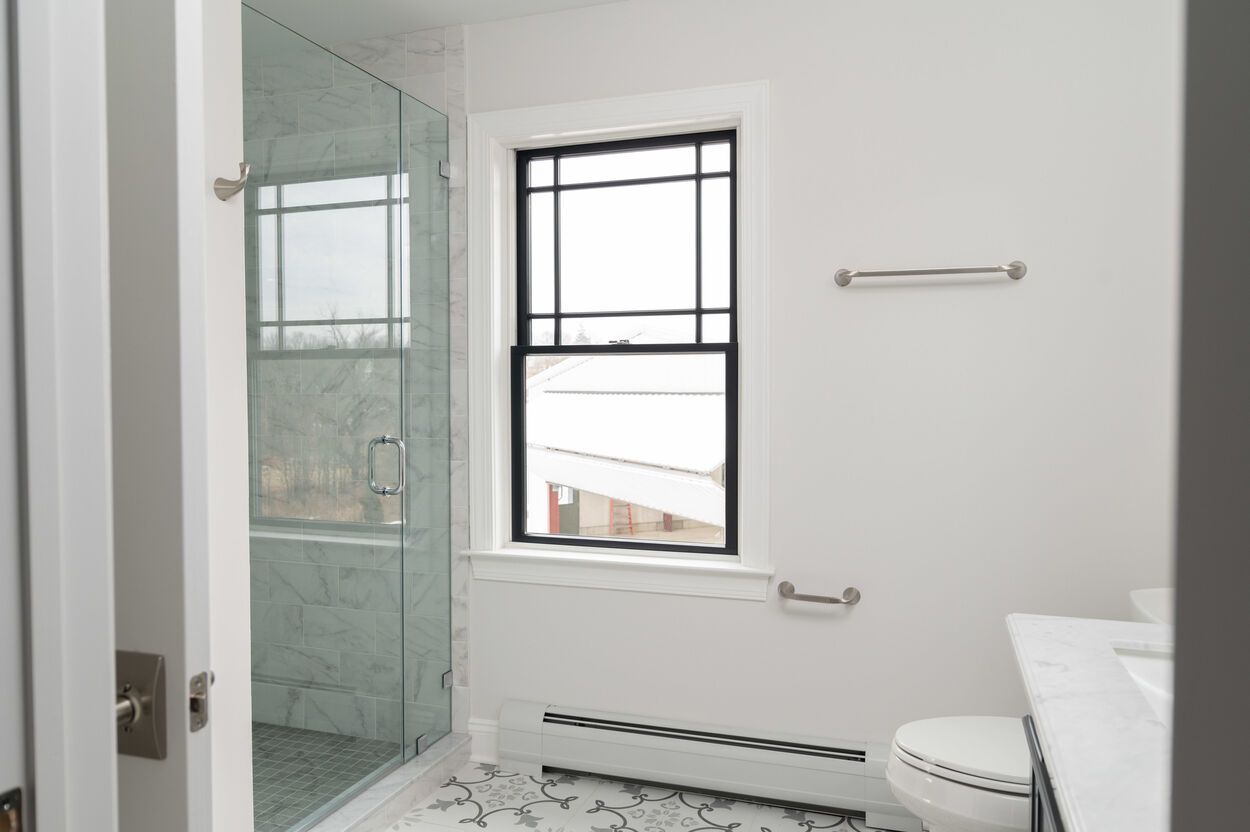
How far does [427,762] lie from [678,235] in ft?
6.21

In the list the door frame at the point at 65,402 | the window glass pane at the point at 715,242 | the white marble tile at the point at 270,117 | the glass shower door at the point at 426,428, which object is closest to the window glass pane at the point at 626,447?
the window glass pane at the point at 715,242

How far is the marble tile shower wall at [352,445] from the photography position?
228 centimetres

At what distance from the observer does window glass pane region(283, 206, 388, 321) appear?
2.31 metres

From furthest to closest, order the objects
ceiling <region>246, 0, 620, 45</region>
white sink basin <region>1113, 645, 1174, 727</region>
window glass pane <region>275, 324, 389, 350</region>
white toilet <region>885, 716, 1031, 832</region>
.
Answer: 1. ceiling <region>246, 0, 620, 45</region>
2. window glass pane <region>275, 324, 389, 350</region>
3. white toilet <region>885, 716, 1031, 832</region>
4. white sink basin <region>1113, 645, 1174, 727</region>

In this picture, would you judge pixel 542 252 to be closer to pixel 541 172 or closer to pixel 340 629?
pixel 541 172

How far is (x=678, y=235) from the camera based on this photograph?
9.16ft

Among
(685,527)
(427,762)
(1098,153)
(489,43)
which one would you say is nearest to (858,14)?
(1098,153)

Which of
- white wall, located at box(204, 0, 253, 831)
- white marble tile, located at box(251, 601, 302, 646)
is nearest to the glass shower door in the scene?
white marble tile, located at box(251, 601, 302, 646)

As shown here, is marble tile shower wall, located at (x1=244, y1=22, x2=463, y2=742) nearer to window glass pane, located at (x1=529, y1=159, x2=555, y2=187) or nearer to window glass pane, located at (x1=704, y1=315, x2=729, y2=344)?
window glass pane, located at (x1=529, y1=159, x2=555, y2=187)

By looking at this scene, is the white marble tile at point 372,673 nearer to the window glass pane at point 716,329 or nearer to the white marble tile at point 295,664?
the white marble tile at point 295,664

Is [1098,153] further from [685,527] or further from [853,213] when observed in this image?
[685,527]

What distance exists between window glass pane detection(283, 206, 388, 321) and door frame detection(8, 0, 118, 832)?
1596 mm

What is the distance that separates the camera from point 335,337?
2430mm

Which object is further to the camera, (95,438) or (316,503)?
(316,503)
